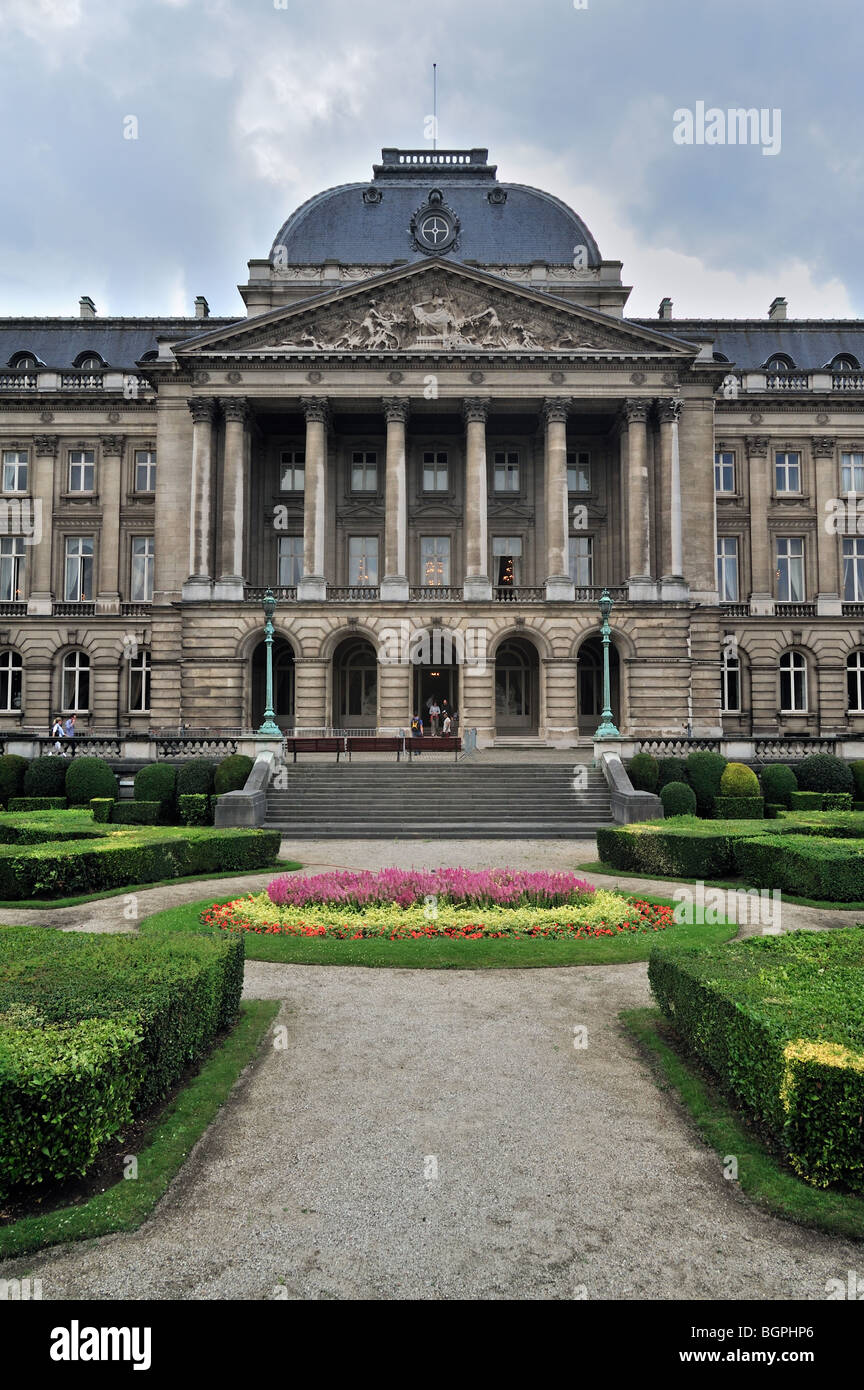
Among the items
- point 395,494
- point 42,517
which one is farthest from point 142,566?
point 395,494

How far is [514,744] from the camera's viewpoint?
39562 mm

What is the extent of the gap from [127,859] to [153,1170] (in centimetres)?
1129

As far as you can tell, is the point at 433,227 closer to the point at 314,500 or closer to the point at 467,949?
the point at 314,500

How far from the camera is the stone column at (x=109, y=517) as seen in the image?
155 ft

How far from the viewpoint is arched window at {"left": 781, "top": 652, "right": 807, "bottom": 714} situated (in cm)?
4781

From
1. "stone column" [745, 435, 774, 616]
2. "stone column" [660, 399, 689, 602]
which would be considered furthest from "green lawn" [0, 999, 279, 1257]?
"stone column" [745, 435, 774, 616]

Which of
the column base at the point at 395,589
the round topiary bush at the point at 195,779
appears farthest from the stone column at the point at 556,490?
the round topiary bush at the point at 195,779

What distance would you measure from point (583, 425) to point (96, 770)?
31.9 metres

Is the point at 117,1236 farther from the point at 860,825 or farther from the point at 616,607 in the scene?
the point at 616,607

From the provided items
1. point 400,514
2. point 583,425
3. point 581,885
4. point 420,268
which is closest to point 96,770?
point 581,885

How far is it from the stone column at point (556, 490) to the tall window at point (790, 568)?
14.6m

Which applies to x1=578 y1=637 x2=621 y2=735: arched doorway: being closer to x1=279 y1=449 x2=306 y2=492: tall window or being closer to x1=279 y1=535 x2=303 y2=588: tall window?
x1=279 y1=535 x2=303 y2=588: tall window

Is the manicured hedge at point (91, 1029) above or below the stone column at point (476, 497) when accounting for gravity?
below

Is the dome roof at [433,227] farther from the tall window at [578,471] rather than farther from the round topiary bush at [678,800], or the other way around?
the round topiary bush at [678,800]
